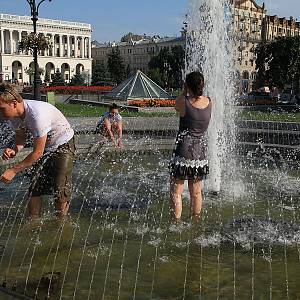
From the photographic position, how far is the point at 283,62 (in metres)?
51.8

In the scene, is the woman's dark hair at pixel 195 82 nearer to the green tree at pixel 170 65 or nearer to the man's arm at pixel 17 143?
the man's arm at pixel 17 143

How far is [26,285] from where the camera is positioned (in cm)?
386

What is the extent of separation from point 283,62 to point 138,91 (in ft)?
88.5

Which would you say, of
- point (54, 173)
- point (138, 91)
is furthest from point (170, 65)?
point (54, 173)

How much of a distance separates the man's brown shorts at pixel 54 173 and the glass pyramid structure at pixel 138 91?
24285 millimetres

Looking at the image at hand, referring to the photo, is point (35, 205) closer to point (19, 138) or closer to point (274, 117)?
point (19, 138)

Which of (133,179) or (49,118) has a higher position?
(49,118)

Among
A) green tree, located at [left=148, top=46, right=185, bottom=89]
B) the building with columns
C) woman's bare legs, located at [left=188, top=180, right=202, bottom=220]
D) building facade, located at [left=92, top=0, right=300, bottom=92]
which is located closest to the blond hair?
woman's bare legs, located at [left=188, top=180, right=202, bottom=220]

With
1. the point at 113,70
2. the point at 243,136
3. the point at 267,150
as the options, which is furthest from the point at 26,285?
the point at 113,70

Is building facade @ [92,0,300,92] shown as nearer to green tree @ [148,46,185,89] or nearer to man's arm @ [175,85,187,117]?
green tree @ [148,46,185,89]

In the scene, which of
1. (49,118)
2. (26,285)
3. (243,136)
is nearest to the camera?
(26,285)

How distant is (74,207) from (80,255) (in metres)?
1.87

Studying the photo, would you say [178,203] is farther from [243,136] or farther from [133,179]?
[243,136]

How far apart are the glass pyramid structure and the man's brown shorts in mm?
24285
